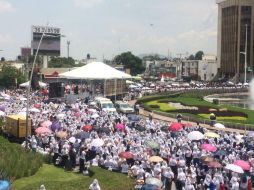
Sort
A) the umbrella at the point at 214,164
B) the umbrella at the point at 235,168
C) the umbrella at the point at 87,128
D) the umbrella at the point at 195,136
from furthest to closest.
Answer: the umbrella at the point at 87,128 → the umbrella at the point at 195,136 → the umbrella at the point at 214,164 → the umbrella at the point at 235,168

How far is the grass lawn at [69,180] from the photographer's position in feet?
69.7

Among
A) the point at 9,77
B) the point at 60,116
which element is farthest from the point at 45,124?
the point at 9,77

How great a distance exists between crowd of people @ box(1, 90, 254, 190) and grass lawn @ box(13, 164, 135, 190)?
584mm

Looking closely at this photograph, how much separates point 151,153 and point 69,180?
4.38 m

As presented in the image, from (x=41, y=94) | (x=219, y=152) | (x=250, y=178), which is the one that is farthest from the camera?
(x=41, y=94)

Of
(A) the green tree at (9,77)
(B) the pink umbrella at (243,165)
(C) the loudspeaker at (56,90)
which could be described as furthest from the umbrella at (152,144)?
(A) the green tree at (9,77)

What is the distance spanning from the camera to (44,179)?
23.6 meters

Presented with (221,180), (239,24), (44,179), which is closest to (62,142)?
(44,179)

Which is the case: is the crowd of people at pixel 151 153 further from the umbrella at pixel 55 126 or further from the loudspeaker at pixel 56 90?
the loudspeaker at pixel 56 90

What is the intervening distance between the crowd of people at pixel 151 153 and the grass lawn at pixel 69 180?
58 cm

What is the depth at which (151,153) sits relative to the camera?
82.7 ft

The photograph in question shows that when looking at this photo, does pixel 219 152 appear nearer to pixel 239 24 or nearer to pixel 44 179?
pixel 44 179

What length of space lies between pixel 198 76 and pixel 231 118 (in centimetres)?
11480

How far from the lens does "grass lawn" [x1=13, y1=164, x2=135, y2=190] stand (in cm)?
2123
